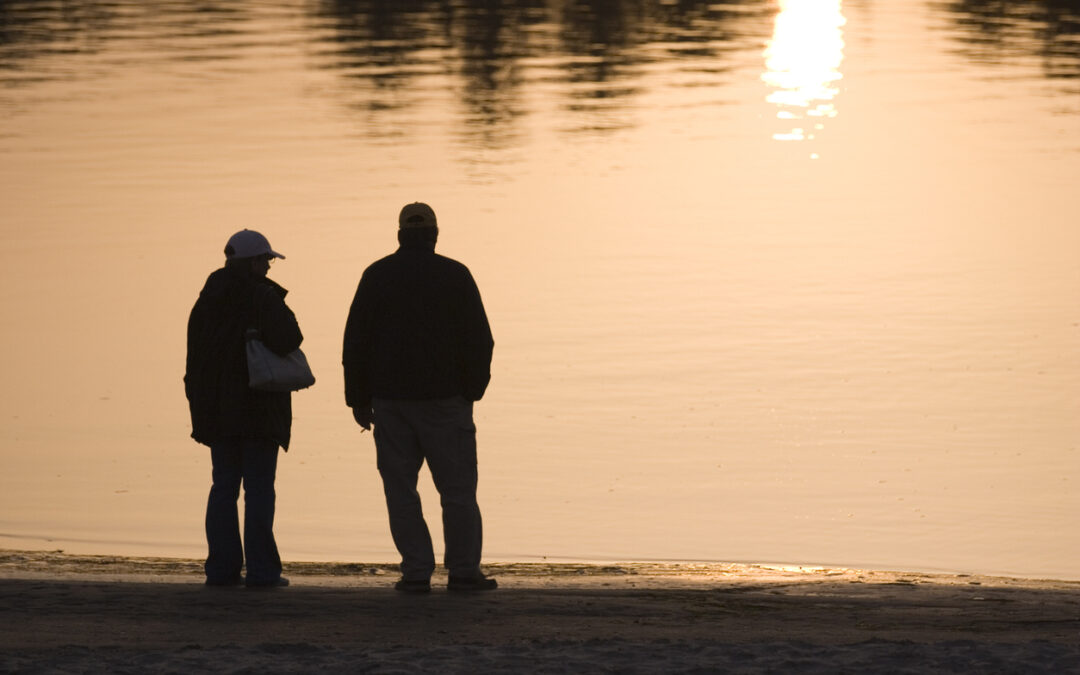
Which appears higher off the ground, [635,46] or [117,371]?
[635,46]

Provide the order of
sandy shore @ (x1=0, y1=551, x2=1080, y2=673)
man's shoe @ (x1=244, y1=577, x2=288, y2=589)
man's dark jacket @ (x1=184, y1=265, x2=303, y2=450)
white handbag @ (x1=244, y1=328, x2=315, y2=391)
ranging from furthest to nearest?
man's shoe @ (x1=244, y1=577, x2=288, y2=589), man's dark jacket @ (x1=184, y1=265, x2=303, y2=450), white handbag @ (x1=244, y1=328, x2=315, y2=391), sandy shore @ (x1=0, y1=551, x2=1080, y2=673)

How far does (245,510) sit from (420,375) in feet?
2.96

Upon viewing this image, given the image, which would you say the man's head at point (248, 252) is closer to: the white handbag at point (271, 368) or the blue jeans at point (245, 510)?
the white handbag at point (271, 368)

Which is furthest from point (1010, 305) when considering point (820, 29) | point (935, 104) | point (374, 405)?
point (820, 29)

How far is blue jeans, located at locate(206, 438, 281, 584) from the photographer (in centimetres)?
759

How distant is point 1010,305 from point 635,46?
24.1m

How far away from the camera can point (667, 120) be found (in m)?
27.6

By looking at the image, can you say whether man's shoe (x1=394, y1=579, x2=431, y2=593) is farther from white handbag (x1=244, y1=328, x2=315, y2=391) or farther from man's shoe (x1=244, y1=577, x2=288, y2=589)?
white handbag (x1=244, y1=328, x2=315, y2=391)

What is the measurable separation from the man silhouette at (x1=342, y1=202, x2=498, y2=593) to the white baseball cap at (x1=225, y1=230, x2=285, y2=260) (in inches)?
17.0

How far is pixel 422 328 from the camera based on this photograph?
7.44 meters

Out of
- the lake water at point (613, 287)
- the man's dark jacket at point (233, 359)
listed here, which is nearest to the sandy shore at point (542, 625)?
the man's dark jacket at point (233, 359)

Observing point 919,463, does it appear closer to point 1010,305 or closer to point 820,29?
point 1010,305

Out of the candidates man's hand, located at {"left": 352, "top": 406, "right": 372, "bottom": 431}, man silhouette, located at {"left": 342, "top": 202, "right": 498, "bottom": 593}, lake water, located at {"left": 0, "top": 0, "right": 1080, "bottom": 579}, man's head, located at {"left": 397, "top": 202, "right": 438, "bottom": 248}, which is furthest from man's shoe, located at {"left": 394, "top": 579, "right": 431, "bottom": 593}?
lake water, located at {"left": 0, "top": 0, "right": 1080, "bottom": 579}

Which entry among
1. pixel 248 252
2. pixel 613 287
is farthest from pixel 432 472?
pixel 613 287
